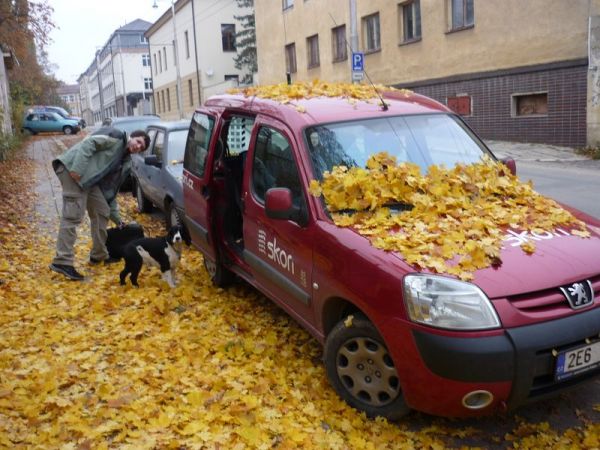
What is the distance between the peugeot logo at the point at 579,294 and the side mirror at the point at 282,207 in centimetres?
164

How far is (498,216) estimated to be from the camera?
3781 mm

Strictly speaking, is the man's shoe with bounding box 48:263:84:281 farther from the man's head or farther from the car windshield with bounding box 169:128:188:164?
the car windshield with bounding box 169:128:188:164

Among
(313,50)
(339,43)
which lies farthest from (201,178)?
(313,50)

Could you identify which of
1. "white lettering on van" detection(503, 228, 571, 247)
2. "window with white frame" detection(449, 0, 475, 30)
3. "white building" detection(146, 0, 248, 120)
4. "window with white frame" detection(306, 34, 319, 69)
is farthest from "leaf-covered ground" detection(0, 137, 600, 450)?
"white building" detection(146, 0, 248, 120)

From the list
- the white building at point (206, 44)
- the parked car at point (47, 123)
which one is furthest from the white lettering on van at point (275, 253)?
the white building at point (206, 44)

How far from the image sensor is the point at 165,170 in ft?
27.0

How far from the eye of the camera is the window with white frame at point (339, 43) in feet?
88.2

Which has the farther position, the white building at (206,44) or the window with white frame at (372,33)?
the white building at (206,44)

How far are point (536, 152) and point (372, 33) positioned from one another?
36.9ft

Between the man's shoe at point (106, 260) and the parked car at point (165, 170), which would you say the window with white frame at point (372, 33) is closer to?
the parked car at point (165, 170)

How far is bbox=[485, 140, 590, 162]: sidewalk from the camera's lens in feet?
50.3

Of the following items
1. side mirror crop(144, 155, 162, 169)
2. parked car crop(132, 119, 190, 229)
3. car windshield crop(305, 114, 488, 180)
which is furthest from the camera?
side mirror crop(144, 155, 162, 169)

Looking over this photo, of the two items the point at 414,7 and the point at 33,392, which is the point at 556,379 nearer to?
the point at 33,392

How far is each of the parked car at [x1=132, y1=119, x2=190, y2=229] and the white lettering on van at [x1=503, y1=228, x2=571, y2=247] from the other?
474 centimetres
